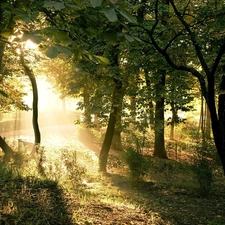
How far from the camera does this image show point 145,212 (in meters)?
4.72

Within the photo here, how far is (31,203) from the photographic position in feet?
12.9

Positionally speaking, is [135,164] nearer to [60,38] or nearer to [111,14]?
[60,38]

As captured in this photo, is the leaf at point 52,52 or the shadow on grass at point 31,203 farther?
the shadow on grass at point 31,203

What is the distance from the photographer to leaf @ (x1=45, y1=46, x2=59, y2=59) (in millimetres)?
1536

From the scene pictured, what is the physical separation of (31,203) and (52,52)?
3001mm

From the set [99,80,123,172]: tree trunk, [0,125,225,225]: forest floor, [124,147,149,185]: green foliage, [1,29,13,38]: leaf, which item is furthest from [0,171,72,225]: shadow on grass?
[99,80,123,172]: tree trunk

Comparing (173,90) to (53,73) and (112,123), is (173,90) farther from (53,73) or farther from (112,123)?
(53,73)

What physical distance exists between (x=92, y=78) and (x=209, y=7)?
6.14 m

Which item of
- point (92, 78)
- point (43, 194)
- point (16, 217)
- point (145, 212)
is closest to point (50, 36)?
point (16, 217)

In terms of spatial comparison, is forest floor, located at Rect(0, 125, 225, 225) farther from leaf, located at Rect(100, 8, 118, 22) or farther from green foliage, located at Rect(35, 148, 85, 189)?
leaf, located at Rect(100, 8, 118, 22)

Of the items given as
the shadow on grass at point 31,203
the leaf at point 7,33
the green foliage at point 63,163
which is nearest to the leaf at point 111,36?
the leaf at point 7,33

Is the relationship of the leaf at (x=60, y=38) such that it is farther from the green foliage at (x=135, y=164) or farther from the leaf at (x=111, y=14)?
the green foliage at (x=135, y=164)

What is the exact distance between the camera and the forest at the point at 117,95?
2.21 m

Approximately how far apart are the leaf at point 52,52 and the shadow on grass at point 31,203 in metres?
2.43
